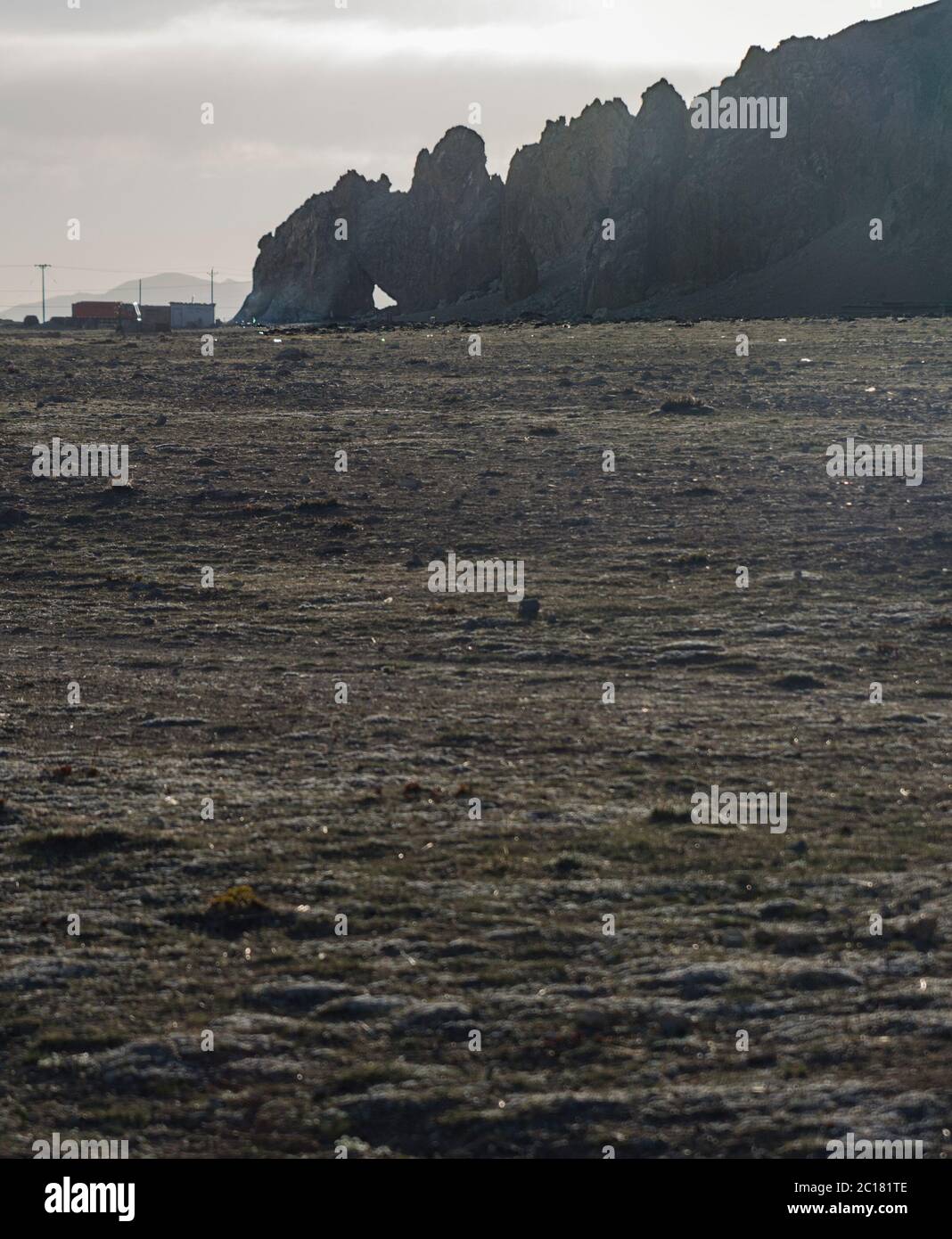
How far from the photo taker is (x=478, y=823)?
42.4 feet

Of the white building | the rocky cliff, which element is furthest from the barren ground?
the white building

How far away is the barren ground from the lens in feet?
28.5

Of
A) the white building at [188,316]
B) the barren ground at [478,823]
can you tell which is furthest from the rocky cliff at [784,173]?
the barren ground at [478,823]

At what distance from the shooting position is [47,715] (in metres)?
17.1

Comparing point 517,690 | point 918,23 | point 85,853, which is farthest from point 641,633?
point 918,23

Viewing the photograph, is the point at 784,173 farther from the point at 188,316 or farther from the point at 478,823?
the point at 478,823

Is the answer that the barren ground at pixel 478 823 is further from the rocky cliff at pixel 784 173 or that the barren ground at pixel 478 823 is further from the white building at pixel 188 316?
the white building at pixel 188 316

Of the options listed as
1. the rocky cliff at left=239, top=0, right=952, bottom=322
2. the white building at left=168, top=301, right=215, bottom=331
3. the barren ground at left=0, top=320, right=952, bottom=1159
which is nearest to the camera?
the barren ground at left=0, top=320, right=952, bottom=1159

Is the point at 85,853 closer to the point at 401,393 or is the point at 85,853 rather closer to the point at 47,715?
the point at 47,715

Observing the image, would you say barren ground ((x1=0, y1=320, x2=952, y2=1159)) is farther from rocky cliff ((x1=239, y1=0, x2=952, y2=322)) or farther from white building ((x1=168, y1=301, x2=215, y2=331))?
white building ((x1=168, y1=301, x2=215, y2=331))

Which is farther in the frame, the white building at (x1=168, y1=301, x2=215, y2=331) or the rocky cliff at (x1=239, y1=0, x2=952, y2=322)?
the white building at (x1=168, y1=301, x2=215, y2=331)

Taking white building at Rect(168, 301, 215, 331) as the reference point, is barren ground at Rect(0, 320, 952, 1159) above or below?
below

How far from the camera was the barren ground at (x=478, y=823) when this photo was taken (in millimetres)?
8672
